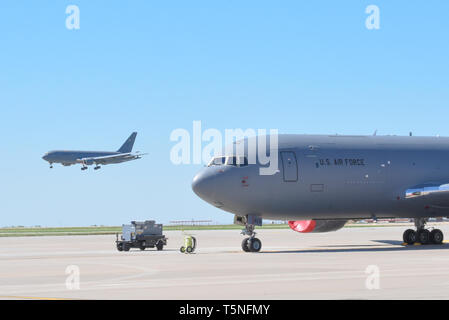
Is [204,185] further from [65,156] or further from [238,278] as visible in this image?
[65,156]

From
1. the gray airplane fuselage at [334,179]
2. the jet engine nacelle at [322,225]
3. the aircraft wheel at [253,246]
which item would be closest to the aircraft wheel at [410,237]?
the gray airplane fuselage at [334,179]

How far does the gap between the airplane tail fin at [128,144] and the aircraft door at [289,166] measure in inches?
4989

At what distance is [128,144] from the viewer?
526 feet

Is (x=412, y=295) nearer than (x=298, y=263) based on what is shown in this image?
Yes

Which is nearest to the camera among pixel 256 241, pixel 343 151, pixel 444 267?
pixel 444 267

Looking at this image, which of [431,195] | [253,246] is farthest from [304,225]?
[431,195]

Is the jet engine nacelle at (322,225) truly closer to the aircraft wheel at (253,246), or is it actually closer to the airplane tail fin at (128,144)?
the aircraft wheel at (253,246)

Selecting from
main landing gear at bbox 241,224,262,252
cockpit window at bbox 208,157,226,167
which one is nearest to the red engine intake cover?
main landing gear at bbox 241,224,262,252

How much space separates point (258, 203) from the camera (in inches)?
1355

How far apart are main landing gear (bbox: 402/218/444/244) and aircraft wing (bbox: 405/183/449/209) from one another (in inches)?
80.8

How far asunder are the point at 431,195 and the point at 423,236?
3238 millimetres

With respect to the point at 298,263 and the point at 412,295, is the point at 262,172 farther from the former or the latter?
the point at 412,295
